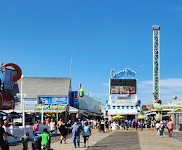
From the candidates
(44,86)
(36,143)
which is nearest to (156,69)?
(44,86)

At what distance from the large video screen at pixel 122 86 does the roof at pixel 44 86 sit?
16.9m

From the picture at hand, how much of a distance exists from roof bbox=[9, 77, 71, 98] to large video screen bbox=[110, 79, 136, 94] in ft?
55.4

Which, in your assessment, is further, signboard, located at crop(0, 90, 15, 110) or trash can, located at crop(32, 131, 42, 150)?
signboard, located at crop(0, 90, 15, 110)

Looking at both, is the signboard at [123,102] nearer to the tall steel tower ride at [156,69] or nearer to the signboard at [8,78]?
the signboard at [8,78]

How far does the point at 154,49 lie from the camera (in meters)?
130

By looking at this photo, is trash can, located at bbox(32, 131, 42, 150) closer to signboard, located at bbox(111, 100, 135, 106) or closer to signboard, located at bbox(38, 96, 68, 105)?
signboard, located at bbox(38, 96, 68, 105)

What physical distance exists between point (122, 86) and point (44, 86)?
2150 centimetres

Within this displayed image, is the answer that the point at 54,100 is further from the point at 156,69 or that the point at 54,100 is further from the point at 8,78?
the point at 156,69

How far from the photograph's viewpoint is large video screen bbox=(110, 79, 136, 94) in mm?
72312

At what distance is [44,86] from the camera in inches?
2245

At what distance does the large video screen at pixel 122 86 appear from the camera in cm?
7231

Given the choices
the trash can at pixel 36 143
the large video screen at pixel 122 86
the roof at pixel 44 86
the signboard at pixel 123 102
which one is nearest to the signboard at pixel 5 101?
the trash can at pixel 36 143

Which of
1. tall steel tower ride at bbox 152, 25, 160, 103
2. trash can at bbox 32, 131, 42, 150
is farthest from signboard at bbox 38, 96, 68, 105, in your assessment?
tall steel tower ride at bbox 152, 25, 160, 103

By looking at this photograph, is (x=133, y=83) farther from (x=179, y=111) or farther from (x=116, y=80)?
(x=179, y=111)
